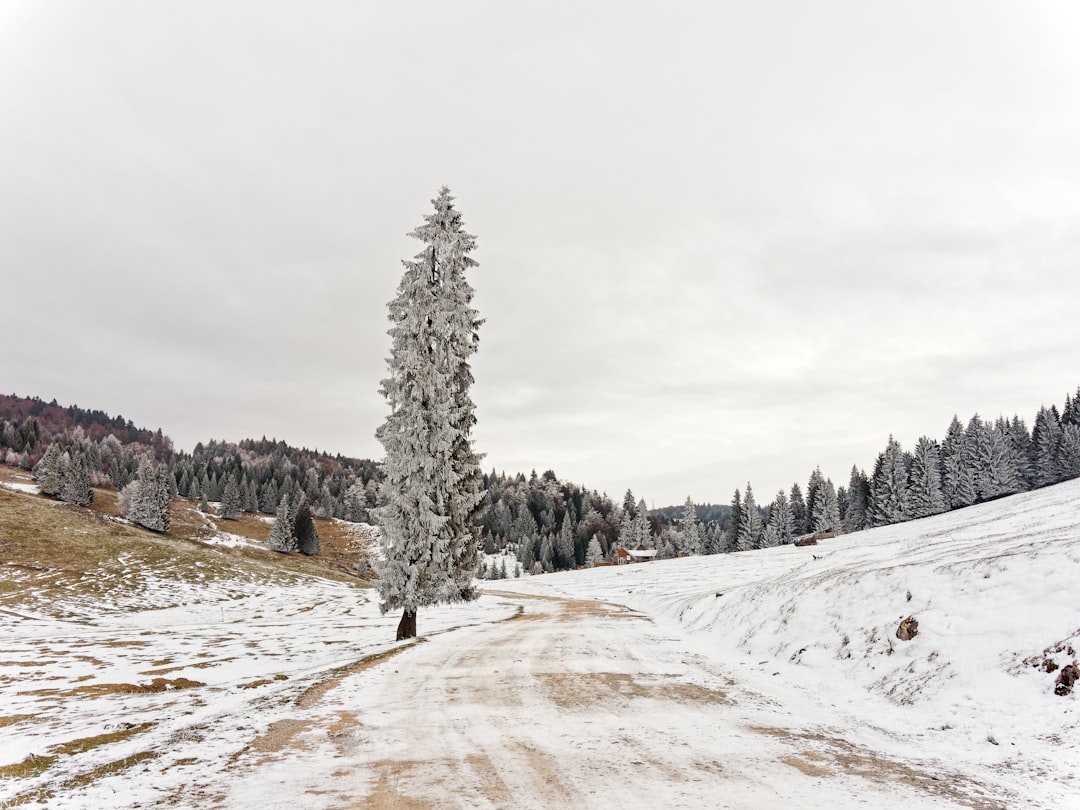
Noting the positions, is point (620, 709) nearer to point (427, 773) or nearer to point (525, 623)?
point (427, 773)

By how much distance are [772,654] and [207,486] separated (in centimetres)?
16314

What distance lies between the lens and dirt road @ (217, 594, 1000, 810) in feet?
16.6

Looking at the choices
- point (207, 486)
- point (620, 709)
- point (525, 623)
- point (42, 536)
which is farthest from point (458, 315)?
point (207, 486)

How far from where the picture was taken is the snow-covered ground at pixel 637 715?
5320 millimetres

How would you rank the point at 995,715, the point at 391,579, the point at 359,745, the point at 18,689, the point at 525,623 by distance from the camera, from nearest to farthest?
the point at 359,745 < the point at 995,715 < the point at 18,689 < the point at 391,579 < the point at 525,623

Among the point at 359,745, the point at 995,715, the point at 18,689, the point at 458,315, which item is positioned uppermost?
the point at 458,315

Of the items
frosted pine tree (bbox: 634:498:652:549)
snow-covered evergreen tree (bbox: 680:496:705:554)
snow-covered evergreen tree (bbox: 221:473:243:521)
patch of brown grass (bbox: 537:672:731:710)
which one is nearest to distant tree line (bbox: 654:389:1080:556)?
snow-covered evergreen tree (bbox: 680:496:705:554)

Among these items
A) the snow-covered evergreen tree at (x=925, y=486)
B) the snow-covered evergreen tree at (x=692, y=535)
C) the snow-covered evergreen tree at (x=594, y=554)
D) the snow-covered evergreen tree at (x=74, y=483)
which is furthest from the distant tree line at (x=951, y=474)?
the snow-covered evergreen tree at (x=74, y=483)

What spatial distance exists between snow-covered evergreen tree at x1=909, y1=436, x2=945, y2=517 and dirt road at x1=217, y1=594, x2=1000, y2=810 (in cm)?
9007

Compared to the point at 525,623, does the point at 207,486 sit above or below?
above

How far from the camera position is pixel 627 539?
12275 centimetres

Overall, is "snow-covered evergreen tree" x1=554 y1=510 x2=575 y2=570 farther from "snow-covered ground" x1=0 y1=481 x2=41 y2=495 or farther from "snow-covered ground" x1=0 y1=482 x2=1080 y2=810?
"snow-covered ground" x1=0 y1=482 x2=1080 y2=810

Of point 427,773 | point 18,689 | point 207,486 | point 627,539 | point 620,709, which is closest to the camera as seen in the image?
point 427,773

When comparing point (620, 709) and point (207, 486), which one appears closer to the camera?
point (620, 709)
